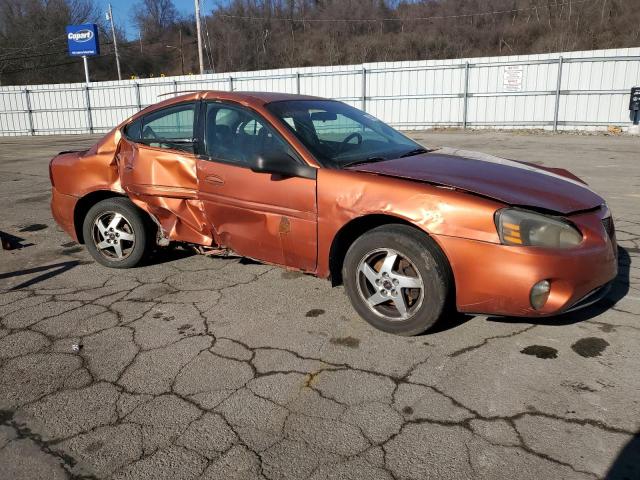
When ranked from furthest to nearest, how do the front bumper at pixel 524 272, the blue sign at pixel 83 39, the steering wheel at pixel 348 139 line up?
the blue sign at pixel 83 39, the steering wheel at pixel 348 139, the front bumper at pixel 524 272

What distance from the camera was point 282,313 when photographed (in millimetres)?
3775

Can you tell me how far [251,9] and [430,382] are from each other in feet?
239

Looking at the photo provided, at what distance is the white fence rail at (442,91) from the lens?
18.3 m

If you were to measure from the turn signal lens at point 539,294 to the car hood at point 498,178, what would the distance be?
45 cm

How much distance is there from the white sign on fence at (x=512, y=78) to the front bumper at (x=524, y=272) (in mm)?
18041

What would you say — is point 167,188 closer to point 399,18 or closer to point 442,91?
point 442,91

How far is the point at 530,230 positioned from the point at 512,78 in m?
18.5

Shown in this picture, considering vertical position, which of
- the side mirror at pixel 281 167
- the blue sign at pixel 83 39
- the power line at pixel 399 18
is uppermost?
the power line at pixel 399 18

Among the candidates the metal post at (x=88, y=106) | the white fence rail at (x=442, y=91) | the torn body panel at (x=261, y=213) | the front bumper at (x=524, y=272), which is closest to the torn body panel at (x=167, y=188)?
the torn body panel at (x=261, y=213)

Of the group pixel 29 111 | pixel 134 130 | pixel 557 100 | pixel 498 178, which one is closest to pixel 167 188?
pixel 134 130

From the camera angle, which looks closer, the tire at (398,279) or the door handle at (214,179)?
the tire at (398,279)

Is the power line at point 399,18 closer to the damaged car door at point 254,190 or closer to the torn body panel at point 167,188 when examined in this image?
the damaged car door at point 254,190

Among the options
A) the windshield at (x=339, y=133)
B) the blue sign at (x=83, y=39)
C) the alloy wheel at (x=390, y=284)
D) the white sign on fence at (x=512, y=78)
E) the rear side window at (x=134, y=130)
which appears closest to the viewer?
the alloy wheel at (x=390, y=284)

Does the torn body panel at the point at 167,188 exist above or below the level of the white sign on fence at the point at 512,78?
below
